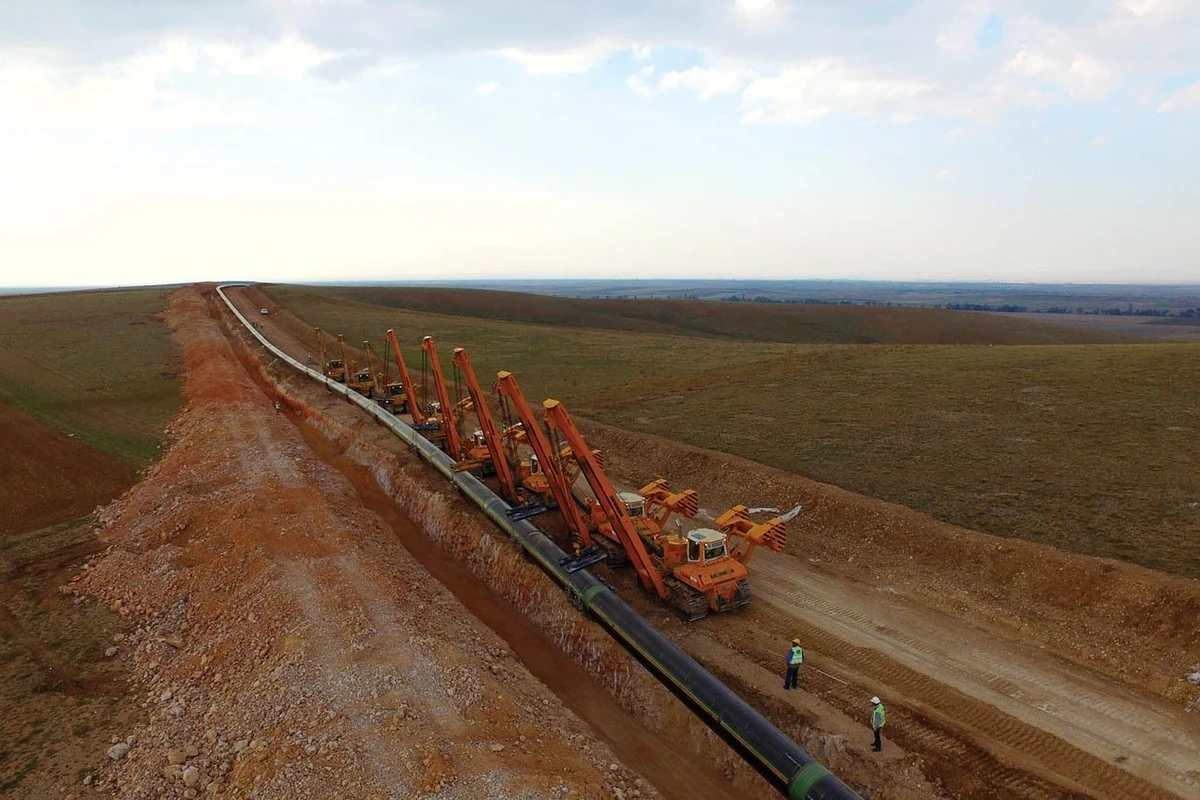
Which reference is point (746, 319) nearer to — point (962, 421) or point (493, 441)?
point (962, 421)

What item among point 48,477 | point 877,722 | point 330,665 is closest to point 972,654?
point 877,722

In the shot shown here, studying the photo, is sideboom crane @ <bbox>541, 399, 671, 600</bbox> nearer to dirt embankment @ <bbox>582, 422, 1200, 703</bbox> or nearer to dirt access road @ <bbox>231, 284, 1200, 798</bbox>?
dirt access road @ <bbox>231, 284, 1200, 798</bbox>

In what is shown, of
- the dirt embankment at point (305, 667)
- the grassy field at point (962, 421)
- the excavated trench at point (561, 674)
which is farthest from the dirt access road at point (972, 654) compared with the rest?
the dirt embankment at point (305, 667)

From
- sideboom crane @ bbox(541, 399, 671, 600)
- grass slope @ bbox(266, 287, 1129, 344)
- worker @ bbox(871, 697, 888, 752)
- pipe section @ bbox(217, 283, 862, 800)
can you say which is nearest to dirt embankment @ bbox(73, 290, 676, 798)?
pipe section @ bbox(217, 283, 862, 800)

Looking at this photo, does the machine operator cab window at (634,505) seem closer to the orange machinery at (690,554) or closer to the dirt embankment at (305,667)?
the orange machinery at (690,554)

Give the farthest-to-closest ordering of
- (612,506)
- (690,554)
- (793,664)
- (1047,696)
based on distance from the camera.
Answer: (612,506)
(690,554)
(793,664)
(1047,696)

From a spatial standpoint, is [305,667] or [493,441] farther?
[493,441]
